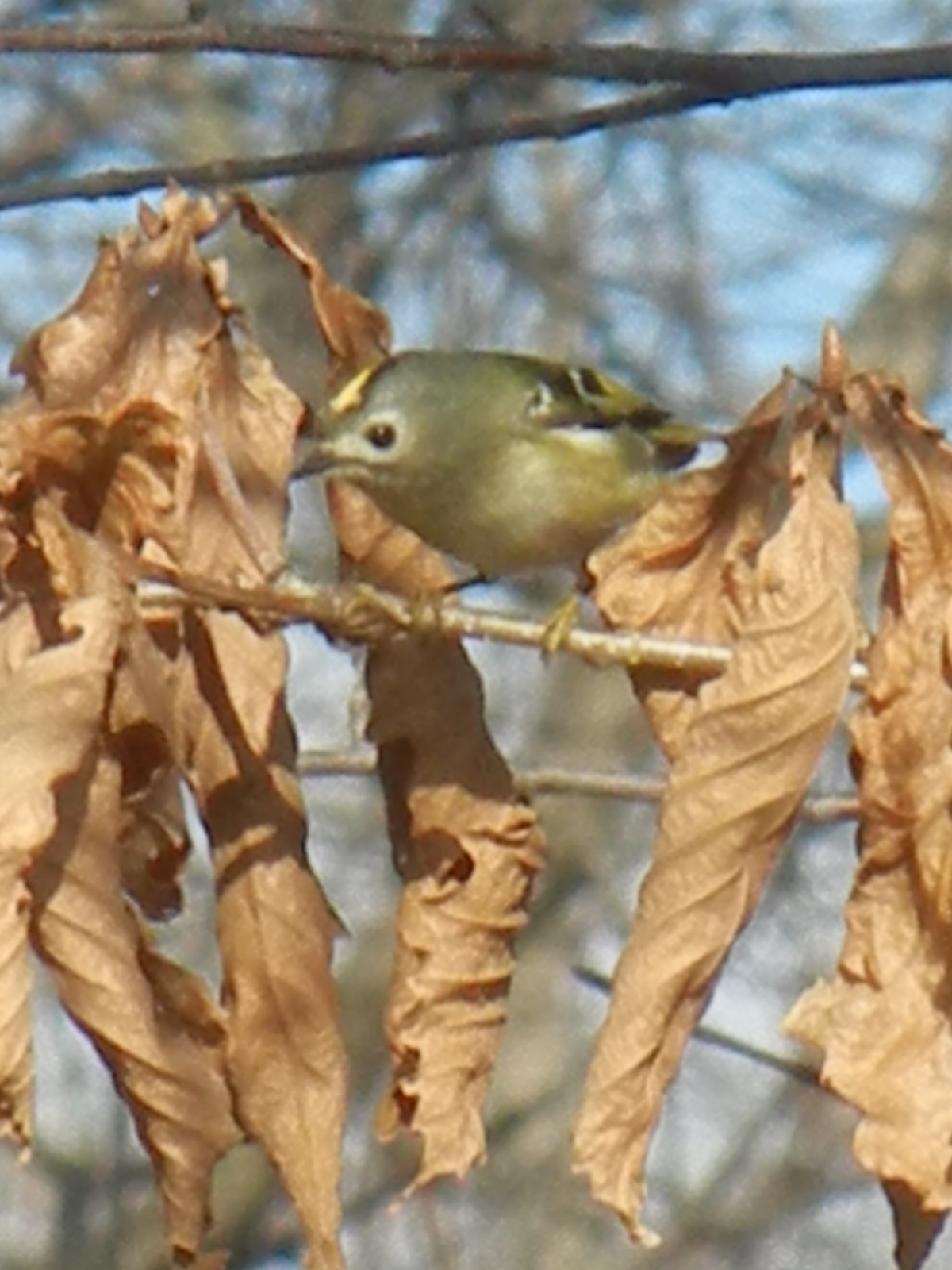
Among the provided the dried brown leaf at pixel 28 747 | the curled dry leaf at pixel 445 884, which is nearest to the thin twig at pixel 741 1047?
the curled dry leaf at pixel 445 884

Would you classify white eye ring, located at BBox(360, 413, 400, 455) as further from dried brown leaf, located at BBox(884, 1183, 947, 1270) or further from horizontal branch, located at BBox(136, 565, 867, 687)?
dried brown leaf, located at BBox(884, 1183, 947, 1270)

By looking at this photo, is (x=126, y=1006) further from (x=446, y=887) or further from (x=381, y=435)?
(x=381, y=435)

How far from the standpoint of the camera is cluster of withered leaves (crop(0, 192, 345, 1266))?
1684 millimetres

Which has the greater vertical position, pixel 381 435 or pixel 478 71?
pixel 478 71

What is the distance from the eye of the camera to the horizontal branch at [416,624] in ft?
6.00

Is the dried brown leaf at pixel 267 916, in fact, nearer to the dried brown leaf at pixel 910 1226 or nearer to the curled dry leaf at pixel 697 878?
the curled dry leaf at pixel 697 878

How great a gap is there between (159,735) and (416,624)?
19 cm

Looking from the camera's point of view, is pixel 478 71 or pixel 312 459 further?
pixel 312 459

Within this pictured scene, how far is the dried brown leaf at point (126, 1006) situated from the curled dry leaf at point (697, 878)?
0.80 ft

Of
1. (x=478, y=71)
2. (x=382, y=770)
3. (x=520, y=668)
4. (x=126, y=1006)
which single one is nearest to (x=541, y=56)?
(x=478, y=71)

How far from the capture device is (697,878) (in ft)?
5.52

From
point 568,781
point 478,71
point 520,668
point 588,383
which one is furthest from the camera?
point 520,668

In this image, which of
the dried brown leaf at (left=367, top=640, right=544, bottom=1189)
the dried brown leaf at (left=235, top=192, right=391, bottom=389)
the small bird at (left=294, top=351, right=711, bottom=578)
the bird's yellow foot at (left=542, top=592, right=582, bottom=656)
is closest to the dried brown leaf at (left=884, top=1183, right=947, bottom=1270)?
the dried brown leaf at (left=367, top=640, right=544, bottom=1189)

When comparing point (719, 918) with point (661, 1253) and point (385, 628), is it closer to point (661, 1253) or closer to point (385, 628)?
point (385, 628)
